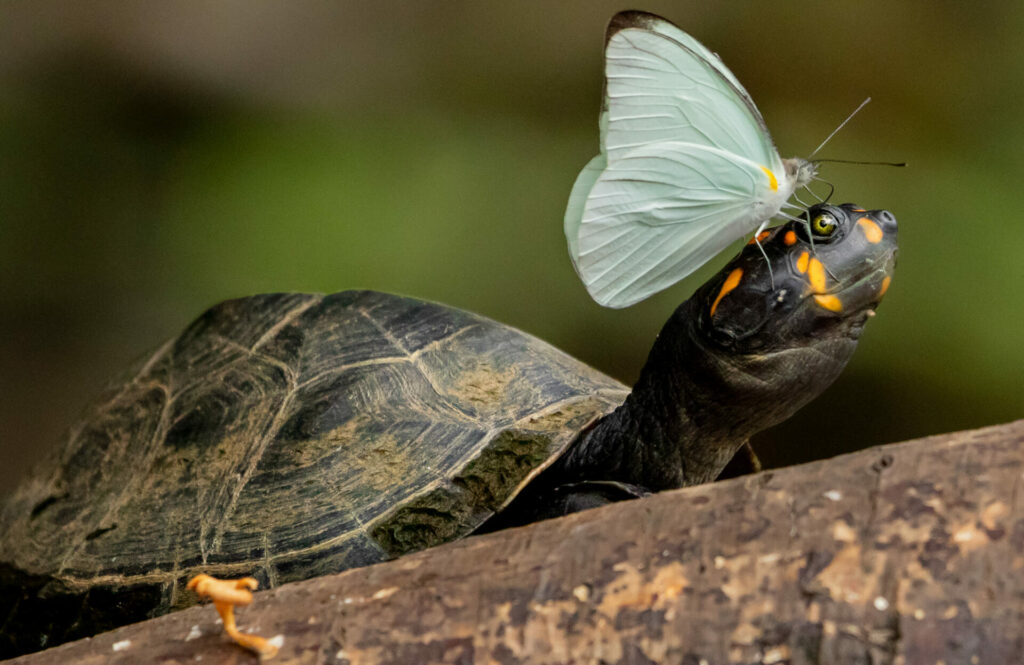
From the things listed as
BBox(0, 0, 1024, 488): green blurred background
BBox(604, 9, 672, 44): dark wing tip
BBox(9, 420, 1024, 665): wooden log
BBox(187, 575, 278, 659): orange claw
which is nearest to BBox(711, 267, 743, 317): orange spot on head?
BBox(604, 9, 672, 44): dark wing tip

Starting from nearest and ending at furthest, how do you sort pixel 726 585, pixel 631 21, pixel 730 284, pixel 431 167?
1. pixel 726 585
2. pixel 631 21
3. pixel 730 284
4. pixel 431 167

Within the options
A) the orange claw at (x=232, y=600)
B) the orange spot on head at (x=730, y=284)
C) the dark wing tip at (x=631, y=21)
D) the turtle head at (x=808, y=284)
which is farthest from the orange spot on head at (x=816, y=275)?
the orange claw at (x=232, y=600)

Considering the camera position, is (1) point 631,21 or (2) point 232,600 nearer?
(2) point 232,600

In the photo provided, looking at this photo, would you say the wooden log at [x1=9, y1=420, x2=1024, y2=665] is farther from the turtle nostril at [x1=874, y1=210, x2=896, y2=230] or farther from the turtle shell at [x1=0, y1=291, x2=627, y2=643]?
the turtle nostril at [x1=874, y1=210, x2=896, y2=230]

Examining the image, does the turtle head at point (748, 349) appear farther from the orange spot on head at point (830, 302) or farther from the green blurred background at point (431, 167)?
the green blurred background at point (431, 167)

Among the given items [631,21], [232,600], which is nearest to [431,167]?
[631,21]

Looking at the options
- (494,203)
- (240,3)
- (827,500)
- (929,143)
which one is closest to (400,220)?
(494,203)

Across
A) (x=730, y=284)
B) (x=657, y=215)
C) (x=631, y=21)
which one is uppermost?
(x=631, y=21)

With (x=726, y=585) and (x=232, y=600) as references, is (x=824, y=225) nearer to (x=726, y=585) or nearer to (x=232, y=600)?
(x=726, y=585)

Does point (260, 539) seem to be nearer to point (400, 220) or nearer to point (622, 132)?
point (622, 132)
